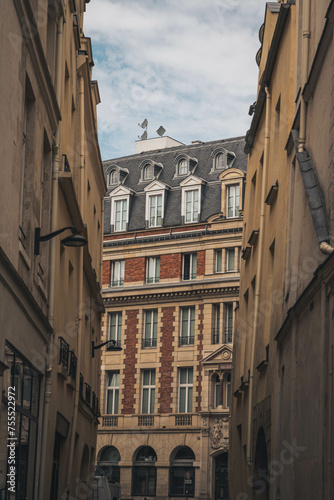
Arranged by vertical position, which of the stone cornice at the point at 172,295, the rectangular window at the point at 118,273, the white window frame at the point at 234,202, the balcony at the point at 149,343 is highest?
the white window frame at the point at 234,202

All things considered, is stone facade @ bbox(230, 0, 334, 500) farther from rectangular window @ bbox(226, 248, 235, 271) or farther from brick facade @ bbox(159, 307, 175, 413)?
brick facade @ bbox(159, 307, 175, 413)

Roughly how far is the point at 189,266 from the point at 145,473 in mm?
12286

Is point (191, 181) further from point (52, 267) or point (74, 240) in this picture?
point (74, 240)

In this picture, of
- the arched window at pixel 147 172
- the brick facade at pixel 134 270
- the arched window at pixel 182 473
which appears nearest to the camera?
the arched window at pixel 182 473

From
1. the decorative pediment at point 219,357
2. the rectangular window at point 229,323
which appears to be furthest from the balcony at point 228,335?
the decorative pediment at point 219,357

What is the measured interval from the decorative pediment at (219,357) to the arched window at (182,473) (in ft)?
16.4

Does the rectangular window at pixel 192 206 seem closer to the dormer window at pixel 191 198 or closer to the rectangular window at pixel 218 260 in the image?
the dormer window at pixel 191 198

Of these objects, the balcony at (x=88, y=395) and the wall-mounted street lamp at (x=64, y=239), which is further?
the balcony at (x=88, y=395)

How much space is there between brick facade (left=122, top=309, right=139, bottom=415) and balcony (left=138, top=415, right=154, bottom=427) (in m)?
0.65

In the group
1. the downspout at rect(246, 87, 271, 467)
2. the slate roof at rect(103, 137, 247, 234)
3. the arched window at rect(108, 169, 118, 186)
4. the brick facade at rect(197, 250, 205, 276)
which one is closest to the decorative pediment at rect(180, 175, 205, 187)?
the slate roof at rect(103, 137, 247, 234)

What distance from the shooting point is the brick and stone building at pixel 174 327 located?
4534cm

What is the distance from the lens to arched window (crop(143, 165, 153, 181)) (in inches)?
2090

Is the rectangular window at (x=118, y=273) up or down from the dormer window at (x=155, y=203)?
down

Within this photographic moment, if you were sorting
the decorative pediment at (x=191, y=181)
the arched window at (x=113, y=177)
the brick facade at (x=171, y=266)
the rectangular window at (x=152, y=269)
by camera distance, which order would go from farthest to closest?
the arched window at (x=113, y=177)
the decorative pediment at (x=191, y=181)
the rectangular window at (x=152, y=269)
the brick facade at (x=171, y=266)
